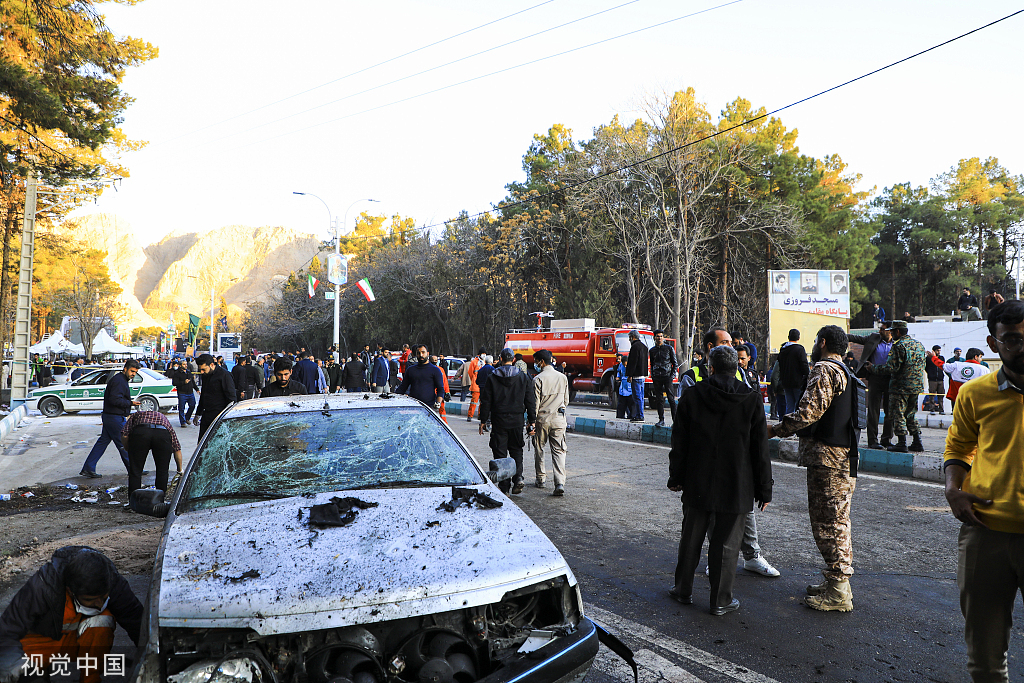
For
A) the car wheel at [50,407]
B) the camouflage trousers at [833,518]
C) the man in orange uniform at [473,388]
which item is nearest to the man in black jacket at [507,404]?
the camouflage trousers at [833,518]

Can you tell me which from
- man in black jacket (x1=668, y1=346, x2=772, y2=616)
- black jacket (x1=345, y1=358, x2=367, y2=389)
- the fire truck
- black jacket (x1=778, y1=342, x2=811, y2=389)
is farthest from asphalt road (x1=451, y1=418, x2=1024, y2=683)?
the fire truck

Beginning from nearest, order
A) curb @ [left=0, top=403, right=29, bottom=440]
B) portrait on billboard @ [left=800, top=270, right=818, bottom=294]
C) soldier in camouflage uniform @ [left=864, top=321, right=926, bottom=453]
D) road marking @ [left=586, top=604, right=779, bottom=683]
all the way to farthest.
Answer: road marking @ [left=586, top=604, right=779, bottom=683] < soldier in camouflage uniform @ [left=864, top=321, right=926, bottom=453] < curb @ [left=0, top=403, right=29, bottom=440] < portrait on billboard @ [left=800, top=270, right=818, bottom=294]

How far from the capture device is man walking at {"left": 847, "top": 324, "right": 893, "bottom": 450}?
10000 millimetres

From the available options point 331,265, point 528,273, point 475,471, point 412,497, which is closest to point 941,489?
point 475,471

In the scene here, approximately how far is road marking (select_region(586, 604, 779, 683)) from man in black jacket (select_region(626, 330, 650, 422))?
10183 mm

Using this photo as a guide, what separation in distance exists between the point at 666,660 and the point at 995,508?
5.84 feet

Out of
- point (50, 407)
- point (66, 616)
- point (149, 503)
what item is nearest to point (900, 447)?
point (149, 503)

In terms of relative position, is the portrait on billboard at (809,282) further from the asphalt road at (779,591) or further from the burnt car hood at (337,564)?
the burnt car hood at (337,564)

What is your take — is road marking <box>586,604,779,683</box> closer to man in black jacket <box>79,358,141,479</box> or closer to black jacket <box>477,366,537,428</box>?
black jacket <box>477,366,537,428</box>

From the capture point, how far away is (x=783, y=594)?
455 centimetres

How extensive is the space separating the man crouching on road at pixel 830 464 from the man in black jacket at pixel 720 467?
0.79 ft

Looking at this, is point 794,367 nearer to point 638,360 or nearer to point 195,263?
point 638,360

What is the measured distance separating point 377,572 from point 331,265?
93.1 feet

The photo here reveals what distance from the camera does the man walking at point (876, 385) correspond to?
10000 millimetres
